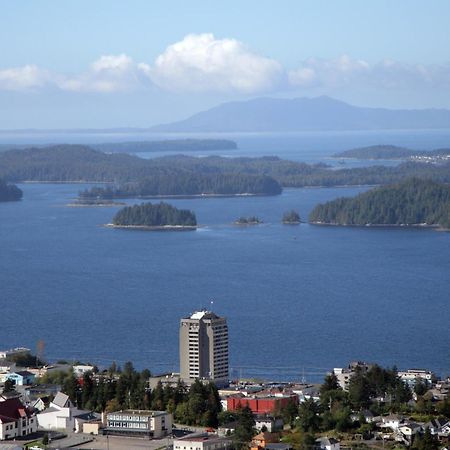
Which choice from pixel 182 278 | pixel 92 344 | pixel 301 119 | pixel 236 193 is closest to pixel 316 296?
pixel 182 278

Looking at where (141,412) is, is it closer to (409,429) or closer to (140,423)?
(140,423)

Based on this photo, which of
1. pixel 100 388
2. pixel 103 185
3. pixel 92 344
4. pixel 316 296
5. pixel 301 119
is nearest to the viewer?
pixel 100 388

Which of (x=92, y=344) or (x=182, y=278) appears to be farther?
(x=182, y=278)

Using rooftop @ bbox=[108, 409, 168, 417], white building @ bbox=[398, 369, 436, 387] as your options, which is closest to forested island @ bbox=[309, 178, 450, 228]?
white building @ bbox=[398, 369, 436, 387]

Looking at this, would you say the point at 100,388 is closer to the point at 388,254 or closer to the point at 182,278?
the point at 182,278

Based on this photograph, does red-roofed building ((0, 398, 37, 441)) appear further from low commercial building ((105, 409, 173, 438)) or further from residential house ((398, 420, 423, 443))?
residential house ((398, 420, 423, 443))

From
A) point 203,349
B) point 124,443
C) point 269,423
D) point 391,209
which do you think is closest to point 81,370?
point 203,349
